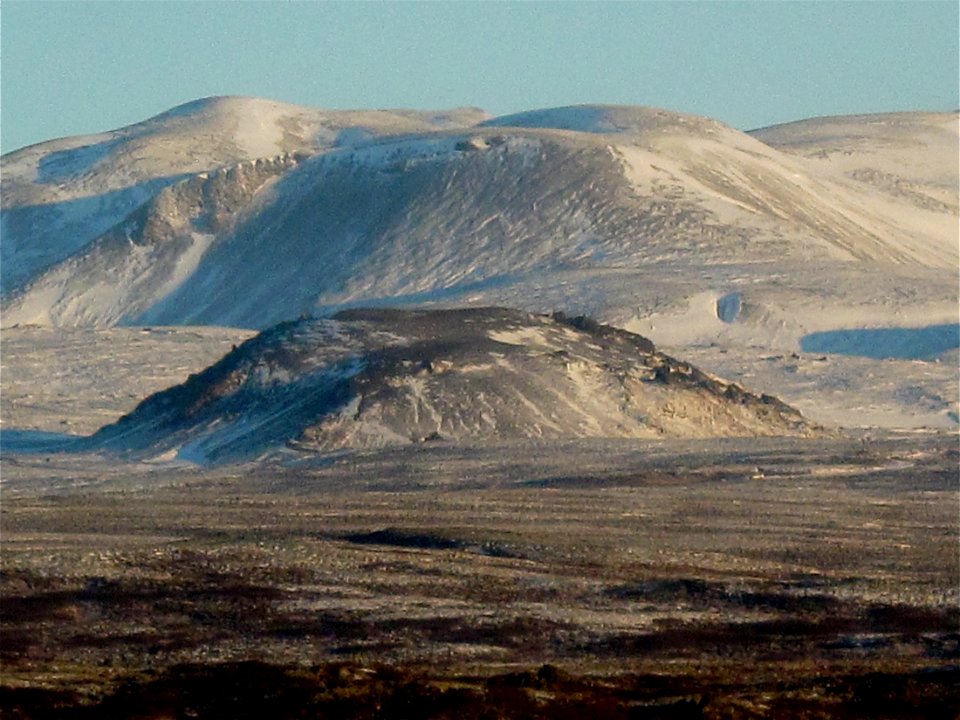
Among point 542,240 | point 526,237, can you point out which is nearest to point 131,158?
point 526,237

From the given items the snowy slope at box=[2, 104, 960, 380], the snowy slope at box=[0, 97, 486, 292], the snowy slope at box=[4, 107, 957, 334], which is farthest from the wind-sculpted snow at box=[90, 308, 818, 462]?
the snowy slope at box=[0, 97, 486, 292]

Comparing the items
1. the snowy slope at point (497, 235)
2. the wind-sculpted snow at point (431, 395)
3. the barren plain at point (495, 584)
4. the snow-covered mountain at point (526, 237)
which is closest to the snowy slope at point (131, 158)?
the snow-covered mountain at point (526, 237)

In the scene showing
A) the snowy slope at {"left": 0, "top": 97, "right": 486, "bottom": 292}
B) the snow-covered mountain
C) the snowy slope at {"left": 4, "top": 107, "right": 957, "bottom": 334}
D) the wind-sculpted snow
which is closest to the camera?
the wind-sculpted snow

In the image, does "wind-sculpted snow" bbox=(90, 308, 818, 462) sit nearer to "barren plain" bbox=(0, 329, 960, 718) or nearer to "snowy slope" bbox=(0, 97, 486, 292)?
"barren plain" bbox=(0, 329, 960, 718)

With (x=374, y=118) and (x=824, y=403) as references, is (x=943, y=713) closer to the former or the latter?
(x=824, y=403)

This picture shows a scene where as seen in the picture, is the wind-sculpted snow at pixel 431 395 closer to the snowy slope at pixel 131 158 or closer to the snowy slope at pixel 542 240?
the snowy slope at pixel 542 240

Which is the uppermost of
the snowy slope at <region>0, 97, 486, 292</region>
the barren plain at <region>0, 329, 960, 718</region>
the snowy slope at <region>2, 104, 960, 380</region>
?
the snowy slope at <region>0, 97, 486, 292</region>

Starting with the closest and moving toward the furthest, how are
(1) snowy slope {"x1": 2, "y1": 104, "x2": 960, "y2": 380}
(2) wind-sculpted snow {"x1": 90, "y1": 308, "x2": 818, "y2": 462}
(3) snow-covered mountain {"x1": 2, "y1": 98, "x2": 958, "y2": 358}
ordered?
(2) wind-sculpted snow {"x1": 90, "y1": 308, "x2": 818, "y2": 462}, (1) snowy slope {"x1": 2, "y1": 104, "x2": 960, "y2": 380}, (3) snow-covered mountain {"x1": 2, "y1": 98, "x2": 958, "y2": 358}

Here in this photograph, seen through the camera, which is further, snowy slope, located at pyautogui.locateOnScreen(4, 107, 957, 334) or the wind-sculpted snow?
snowy slope, located at pyautogui.locateOnScreen(4, 107, 957, 334)

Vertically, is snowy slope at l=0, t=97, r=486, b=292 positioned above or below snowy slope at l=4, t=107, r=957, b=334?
above
